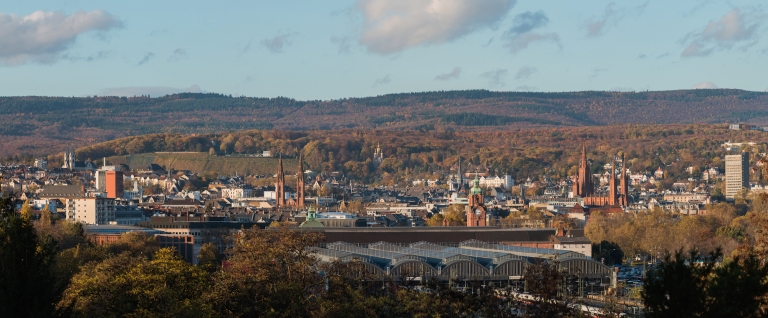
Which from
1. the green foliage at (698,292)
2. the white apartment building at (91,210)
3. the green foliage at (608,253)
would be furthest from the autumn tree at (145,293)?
the white apartment building at (91,210)

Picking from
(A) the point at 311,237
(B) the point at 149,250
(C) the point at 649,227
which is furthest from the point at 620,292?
(C) the point at 649,227

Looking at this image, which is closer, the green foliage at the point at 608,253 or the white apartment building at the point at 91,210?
the green foliage at the point at 608,253

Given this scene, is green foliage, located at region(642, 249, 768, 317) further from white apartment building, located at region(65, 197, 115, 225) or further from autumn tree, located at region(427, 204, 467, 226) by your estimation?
white apartment building, located at region(65, 197, 115, 225)

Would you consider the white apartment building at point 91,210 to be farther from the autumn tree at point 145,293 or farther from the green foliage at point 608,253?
the autumn tree at point 145,293

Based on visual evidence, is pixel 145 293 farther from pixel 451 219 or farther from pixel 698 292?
pixel 451 219

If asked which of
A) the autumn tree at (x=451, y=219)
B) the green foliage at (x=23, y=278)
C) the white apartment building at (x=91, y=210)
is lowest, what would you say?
the autumn tree at (x=451, y=219)

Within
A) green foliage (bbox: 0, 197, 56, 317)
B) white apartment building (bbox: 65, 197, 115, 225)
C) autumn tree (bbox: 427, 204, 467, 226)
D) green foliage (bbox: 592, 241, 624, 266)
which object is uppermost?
green foliage (bbox: 0, 197, 56, 317)

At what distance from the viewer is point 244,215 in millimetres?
177375

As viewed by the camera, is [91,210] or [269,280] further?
[91,210]

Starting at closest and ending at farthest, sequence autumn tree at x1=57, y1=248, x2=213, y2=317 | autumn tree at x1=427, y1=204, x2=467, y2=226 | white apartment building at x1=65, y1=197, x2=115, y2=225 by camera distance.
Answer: autumn tree at x1=57, y1=248, x2=213, y2=317, white apartment building at x1=65, y1=197, x2=115, y2=225, autumn tree at x1=427, y1=204, x2=467, y2=226

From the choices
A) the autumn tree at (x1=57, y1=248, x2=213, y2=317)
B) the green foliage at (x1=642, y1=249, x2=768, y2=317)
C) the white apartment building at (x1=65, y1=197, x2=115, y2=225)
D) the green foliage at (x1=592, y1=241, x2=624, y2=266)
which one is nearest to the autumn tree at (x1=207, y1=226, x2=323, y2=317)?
the autumn tree at (x1=57, y1=248, x2=213, y2=317)

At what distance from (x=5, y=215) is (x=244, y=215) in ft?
429

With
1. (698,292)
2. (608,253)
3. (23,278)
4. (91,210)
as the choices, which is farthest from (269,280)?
(91,210)

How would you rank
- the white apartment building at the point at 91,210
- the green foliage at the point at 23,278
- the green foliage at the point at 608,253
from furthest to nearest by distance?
the white apartment building at the point at 91,210, the green foliage at the point at 608,253, the green foliage at the point at 23,278
